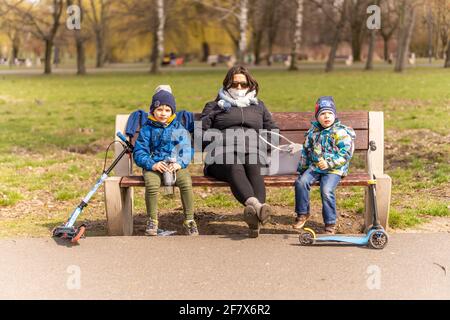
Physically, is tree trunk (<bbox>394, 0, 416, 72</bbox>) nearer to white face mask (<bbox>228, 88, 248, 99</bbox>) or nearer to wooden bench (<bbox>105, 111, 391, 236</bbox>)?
wooden bench (<bbox>105, 111, 391, 236</bbox>)

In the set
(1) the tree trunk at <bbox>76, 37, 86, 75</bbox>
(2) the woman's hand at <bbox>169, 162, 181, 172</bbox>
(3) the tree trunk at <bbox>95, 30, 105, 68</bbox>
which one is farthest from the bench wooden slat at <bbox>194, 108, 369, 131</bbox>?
(3) the tree trunk at <bbox>95, 30, 105, 68</bbox>

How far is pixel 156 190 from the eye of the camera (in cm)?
537

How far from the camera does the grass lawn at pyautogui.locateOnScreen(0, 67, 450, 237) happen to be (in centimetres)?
658

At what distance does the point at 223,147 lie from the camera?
568 cm

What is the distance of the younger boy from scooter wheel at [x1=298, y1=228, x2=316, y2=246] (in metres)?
0.42

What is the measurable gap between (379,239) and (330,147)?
2.92ft

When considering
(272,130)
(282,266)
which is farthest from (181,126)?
(282,266)

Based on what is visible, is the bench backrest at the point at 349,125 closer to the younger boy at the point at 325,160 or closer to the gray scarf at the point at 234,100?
the gray scarf at the point at 234,100

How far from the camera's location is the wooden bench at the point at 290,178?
5387 mm

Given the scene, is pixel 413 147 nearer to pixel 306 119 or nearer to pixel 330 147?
pixel 306 119

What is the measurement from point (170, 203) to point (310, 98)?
40.8ft

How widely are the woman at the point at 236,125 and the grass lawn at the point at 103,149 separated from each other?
120 centimetres

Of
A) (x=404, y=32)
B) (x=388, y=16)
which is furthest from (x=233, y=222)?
(x=388, y=16)
